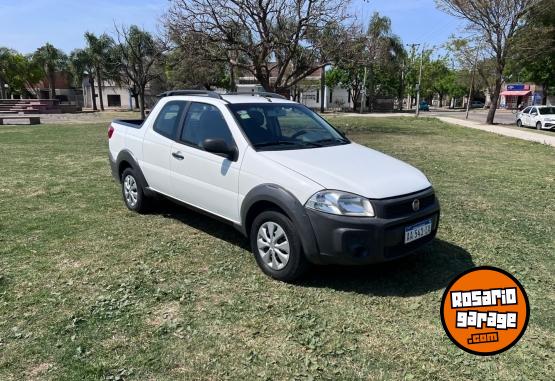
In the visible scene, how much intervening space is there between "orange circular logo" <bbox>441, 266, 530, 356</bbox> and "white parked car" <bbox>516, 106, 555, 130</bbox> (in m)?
27.1

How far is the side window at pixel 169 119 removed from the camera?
5094 millimetres

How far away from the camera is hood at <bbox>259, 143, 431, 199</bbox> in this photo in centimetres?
362

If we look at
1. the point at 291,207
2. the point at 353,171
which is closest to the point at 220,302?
the point at 291,207

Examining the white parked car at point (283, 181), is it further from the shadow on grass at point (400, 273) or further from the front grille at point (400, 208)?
the shadow on grass at point (400, 273)

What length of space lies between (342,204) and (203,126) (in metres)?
1.96

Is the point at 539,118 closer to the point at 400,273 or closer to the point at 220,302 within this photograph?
the point at 400,273

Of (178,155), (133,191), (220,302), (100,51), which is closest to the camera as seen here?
(220,302)

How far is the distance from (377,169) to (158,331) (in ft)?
7.40

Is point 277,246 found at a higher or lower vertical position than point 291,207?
lower

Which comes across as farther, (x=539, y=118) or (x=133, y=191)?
(x=539, y=118)

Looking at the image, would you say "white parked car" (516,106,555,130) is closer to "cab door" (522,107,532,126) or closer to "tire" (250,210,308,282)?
"cab door" (522,107,532,126)

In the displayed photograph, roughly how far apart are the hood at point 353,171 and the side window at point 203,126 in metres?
0.67

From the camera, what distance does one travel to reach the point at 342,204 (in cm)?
354

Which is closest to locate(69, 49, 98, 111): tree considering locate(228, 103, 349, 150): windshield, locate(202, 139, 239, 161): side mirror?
locate(228, 103, 349, 150): windshield
